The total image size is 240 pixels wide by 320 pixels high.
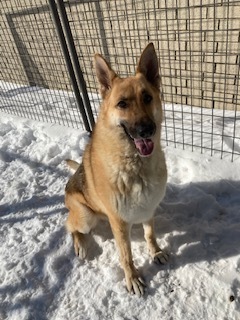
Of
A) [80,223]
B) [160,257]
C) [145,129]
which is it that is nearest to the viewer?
[145,129]

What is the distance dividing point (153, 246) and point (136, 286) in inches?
16.1

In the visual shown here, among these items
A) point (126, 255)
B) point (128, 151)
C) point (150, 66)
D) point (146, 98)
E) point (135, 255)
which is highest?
point (150, 66)

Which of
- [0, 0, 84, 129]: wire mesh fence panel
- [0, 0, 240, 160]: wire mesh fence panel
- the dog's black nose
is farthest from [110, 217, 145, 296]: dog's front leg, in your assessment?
[0, 0, 84, 129]: wire mesh fence panel

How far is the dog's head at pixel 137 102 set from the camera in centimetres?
217

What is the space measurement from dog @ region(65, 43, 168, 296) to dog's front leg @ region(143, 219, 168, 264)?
0.68ft

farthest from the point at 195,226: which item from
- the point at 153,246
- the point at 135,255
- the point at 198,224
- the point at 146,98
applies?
the point at 146,98

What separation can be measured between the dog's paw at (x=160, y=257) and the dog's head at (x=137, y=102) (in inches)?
41.0

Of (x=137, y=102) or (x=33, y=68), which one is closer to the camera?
(x=137, y=102)

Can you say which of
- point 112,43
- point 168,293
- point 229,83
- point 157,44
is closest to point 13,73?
point 112,43

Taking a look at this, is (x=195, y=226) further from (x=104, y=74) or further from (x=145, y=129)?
(x=104, y=74)

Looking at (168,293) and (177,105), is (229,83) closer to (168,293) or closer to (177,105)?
(177,105)

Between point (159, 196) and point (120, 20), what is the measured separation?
3013 millimetres

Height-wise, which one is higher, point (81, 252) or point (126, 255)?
point (126, 255)

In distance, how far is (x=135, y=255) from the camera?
292 cm
